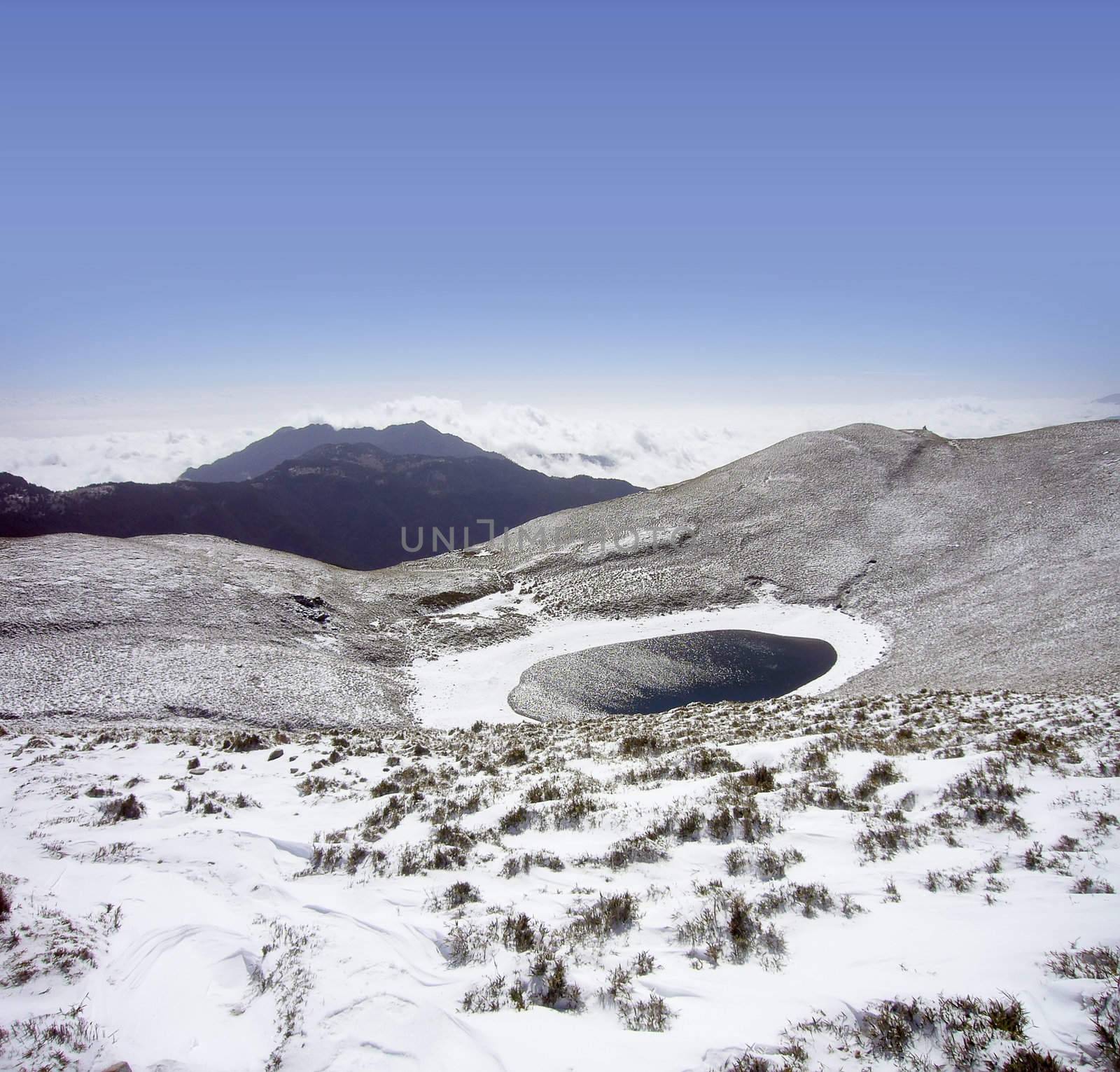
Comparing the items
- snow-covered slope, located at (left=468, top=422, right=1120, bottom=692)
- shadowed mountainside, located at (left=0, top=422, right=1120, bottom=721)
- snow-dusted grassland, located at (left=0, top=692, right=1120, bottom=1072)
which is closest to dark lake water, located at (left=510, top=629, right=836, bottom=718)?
snow-covered slope, located at (left=468, top=422, right=1120, bottom=692)

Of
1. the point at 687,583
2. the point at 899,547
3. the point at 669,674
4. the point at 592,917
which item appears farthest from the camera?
the point at 687,583

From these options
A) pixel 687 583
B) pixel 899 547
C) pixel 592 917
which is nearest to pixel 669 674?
pixel 687 583

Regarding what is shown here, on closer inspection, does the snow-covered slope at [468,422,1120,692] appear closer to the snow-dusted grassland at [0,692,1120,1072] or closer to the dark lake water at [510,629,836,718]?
the dark lake water at [510,629,836,718]

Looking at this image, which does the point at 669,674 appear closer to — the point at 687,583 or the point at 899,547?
the point at 687,583

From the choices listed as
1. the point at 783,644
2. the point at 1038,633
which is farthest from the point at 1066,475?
the point at 783,644

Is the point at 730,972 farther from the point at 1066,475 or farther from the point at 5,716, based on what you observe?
the point at 1066,475

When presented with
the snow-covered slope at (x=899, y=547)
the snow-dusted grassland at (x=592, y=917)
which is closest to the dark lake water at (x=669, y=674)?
the snow-covered slope at (x=899, y=547)
